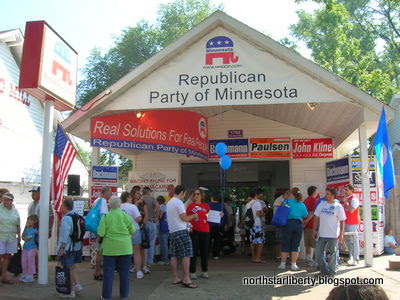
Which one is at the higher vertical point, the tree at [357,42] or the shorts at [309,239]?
the tree at [357,42]

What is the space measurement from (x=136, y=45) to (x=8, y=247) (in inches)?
1071

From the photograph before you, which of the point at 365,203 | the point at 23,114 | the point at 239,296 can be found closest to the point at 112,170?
the point at 239,296

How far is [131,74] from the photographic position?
27.3 feet

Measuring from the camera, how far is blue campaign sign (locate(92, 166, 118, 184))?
9805 millimetres

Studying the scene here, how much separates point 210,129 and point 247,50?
4260mm

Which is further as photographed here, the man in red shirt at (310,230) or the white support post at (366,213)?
the man in red shirt at (310,230)

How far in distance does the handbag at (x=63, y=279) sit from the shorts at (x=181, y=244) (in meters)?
1.71

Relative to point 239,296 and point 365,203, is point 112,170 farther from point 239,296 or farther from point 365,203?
point 365,203

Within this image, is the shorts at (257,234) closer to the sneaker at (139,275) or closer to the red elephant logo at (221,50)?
the sneaker at (139,275)

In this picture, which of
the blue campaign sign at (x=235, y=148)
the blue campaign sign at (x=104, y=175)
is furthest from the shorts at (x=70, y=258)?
the blue campaign sign at (x=235, y=148)

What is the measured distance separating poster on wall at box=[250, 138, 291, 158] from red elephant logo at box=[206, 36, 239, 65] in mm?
4085

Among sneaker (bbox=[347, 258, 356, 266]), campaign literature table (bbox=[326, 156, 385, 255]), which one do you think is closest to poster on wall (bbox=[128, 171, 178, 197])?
campaign literature table (bbox=[326, 156, 385, 255])

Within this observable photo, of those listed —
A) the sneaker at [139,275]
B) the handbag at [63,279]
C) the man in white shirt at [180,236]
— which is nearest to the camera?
the handbag at [63,279]

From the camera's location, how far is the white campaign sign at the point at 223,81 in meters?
7.91
